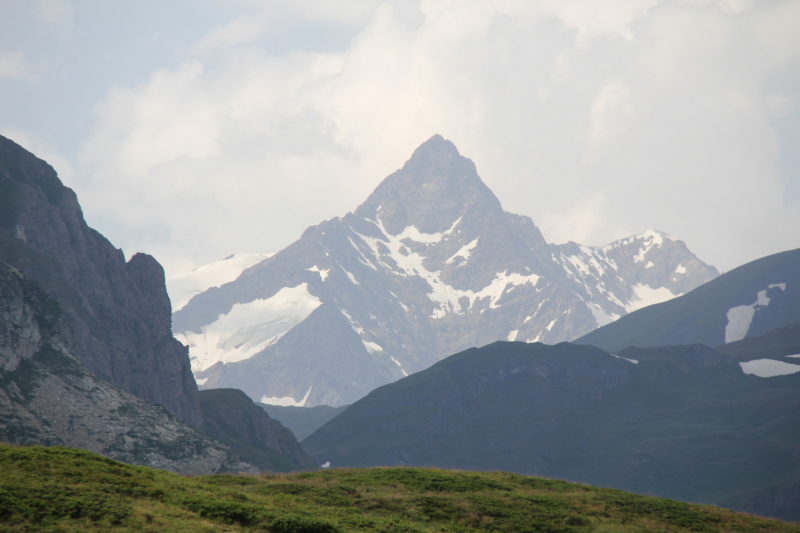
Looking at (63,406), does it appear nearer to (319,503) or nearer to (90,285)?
(90,285)

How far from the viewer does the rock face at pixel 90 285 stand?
137m

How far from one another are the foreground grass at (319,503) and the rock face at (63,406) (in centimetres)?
6506

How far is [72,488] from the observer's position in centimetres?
3055

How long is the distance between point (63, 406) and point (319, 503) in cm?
8157

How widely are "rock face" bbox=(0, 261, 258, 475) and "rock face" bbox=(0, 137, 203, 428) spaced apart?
906 cm

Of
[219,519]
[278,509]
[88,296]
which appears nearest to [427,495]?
[278,509]

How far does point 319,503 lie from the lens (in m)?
40.0

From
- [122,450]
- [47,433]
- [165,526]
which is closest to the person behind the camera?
[165,526]

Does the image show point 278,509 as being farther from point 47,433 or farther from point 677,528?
point 47,433

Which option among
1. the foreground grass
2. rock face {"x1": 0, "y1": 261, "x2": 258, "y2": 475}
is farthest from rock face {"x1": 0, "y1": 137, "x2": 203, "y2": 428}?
the foreground grass

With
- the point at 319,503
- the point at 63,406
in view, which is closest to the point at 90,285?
the point at 63,406

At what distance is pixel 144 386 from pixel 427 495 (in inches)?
5716

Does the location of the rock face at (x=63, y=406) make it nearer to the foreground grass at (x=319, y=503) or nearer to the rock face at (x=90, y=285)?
the rock face at (x=90, y=285)

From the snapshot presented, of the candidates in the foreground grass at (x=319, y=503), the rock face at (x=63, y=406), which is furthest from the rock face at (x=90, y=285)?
the foreground grass at (x=319, y=503)
